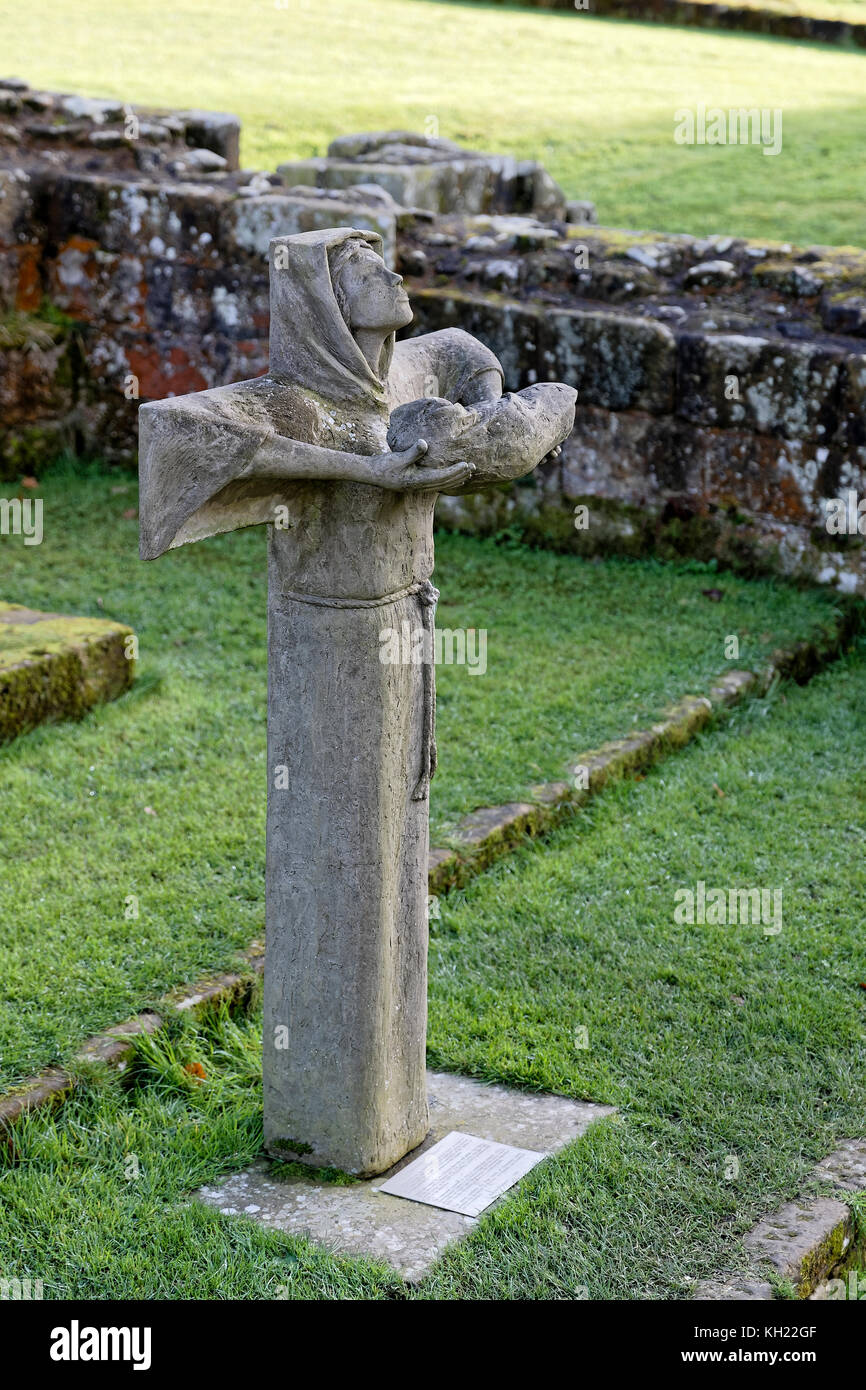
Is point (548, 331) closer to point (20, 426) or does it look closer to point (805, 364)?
point (805, 364)

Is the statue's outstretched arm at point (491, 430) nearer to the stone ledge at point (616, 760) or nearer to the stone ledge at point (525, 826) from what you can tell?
the stone ledge at point (525, 826)

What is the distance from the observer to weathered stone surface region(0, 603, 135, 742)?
6254 mm

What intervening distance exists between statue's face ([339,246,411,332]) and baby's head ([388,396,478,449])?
8.7 inches

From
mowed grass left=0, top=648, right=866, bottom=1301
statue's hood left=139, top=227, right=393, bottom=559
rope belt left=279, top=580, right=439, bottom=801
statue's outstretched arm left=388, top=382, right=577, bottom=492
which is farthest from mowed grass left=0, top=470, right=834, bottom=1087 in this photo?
statue's outstretched arm left=388, top=382, right=577, bottom=492

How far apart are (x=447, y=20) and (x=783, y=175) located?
7.85 meters

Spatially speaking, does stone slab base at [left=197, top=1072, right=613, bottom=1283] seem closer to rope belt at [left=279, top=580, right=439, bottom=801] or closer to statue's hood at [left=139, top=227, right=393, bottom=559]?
rope belt at [left=279, top=580, right=439, bottom=801]

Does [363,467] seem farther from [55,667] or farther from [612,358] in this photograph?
[612,358]

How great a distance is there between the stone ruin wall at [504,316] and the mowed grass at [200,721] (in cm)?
30

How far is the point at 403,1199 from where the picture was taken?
3936 mm

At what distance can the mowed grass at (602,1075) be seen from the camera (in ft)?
12.0

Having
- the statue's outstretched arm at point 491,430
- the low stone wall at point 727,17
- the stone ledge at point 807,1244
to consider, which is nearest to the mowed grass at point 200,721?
the stone ledge at point 807,1244

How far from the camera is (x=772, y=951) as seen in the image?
506 cm

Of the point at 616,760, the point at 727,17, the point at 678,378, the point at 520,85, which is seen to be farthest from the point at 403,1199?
the point at 727,17

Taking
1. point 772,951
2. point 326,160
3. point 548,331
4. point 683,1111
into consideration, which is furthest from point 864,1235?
point 326,160
